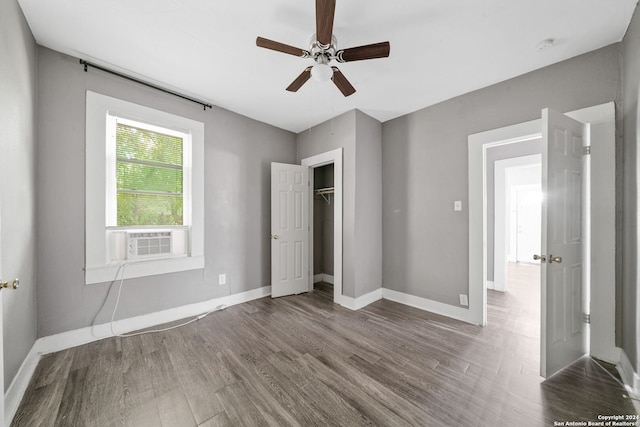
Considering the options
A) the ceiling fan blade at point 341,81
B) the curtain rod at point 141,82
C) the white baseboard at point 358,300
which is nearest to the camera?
the ceiling fan blade at point 341,81

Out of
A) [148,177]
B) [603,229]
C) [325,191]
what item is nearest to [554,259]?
[603,229]

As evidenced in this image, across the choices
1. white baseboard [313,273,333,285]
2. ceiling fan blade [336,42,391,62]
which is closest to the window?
ceiling fan blade [336,42,391,62]

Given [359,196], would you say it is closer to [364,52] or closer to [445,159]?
[445,159]

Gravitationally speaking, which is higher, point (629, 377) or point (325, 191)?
point (325, 191)

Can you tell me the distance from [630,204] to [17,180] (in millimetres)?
4501

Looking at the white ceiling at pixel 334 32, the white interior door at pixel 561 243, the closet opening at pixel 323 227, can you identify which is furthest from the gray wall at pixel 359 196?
the white interior door at pixel 561 243

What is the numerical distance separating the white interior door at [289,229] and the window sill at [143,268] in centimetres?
109

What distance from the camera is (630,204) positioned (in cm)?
182

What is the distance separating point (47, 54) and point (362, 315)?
4073 millimetres

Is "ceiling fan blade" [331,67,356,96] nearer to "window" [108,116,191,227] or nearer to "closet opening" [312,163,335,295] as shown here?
"window" [108,116,191,227]

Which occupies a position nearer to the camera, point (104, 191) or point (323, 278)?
point (104, 191)

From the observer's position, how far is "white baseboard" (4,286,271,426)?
5.15 feet

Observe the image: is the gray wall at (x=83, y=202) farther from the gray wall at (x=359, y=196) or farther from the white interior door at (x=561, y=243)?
the white interior door at (x=561, y=243)

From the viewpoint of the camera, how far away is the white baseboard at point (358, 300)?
3164mm
